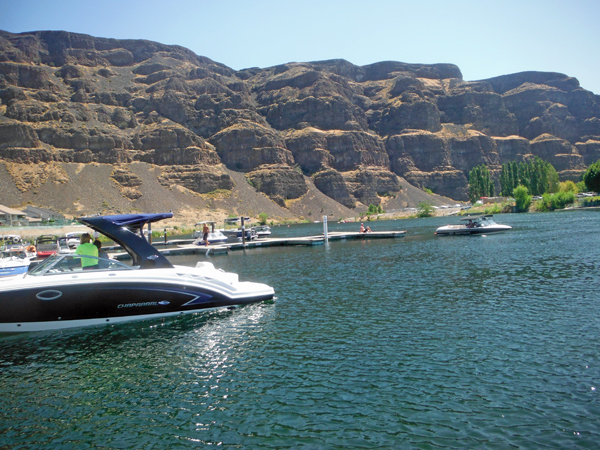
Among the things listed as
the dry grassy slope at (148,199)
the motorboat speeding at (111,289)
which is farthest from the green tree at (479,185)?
the motorboat speeding at (111,289)

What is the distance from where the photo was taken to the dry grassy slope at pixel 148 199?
12325cm

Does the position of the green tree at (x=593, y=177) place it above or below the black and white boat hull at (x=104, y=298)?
above

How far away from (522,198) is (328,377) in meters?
125

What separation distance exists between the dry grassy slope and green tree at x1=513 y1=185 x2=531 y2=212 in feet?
249

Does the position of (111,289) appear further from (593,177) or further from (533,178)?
(533,178)

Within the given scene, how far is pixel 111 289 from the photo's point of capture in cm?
1498

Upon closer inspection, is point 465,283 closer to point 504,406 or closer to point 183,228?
point 504,406

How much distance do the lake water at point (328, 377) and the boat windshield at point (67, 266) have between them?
205 centimetres

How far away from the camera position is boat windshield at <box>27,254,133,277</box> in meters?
14.5

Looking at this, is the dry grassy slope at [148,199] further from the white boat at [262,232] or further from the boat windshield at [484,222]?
the boat windshield at [484,222]

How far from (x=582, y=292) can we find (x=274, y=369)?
1376 centimetres

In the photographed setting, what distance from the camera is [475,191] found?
17650 cm

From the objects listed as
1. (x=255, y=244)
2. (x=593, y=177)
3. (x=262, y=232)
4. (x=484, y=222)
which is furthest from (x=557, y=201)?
(x=255, y=244)

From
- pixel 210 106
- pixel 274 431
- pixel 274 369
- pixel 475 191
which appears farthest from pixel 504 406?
pixel 210 106
